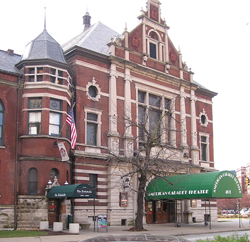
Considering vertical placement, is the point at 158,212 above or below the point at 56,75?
below

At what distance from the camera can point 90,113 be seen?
31.9 m

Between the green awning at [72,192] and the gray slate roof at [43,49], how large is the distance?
1011 centimetres

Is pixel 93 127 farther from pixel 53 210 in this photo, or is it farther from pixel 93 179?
pixel 53 210

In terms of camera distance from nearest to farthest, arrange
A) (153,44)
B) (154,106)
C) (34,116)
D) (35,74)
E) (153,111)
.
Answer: (34,116) < (35,74) < (154,106) < (153,111) < (153,44)

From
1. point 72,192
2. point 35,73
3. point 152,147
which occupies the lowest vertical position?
point 72,192

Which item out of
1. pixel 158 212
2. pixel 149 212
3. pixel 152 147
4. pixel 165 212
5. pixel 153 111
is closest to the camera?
pixel 152 147

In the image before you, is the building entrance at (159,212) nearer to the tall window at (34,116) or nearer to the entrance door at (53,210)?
the entrance door at (53,210)

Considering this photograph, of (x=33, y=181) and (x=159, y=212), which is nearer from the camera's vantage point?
(x=33, y=181)

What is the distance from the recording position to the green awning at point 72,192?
24098 millimetres

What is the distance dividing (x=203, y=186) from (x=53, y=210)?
1137cm

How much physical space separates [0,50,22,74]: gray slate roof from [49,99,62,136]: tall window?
3688 millimetres

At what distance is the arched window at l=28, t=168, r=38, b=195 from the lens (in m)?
26.4

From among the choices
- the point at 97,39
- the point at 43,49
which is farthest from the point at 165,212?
the point at 43,49

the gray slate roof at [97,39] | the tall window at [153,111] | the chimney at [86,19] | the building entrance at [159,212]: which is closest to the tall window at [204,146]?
the tall window at [153,111]
